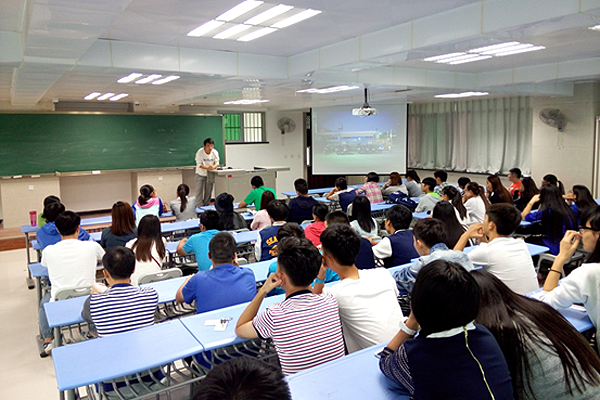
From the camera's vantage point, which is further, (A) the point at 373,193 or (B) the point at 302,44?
(A) the point at 373,193

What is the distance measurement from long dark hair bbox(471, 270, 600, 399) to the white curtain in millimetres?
9340

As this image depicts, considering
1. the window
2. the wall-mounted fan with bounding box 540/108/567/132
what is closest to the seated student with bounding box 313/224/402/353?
the wall-mounted fan with bounding box 540/108/567/132

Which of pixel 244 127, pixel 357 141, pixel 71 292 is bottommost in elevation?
pixel 71 292

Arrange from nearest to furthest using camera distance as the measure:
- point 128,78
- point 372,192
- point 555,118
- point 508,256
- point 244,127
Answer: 1. point 508,256
2. point 128,78
3. point 372,192
4. point 555,118
5. point 244,127

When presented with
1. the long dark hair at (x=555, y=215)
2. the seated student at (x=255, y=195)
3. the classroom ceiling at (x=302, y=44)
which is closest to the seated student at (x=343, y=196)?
the seated student at (x=255, y=195)

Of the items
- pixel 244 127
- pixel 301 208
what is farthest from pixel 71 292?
pixel 244 127

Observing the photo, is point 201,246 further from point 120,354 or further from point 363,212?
point 120,354

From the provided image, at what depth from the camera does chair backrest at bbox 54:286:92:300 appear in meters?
3.20

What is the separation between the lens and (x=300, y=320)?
75.9 inches

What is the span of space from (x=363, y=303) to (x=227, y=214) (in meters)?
3.40

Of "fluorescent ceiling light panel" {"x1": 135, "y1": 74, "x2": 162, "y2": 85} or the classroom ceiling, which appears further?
"fluorescent ceiling light panel" {"x1": 135, "y1": 74, "x2": 162, "y2": 85}

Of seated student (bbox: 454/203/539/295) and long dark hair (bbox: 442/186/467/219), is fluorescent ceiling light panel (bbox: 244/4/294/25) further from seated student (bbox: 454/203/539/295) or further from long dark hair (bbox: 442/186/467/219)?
long dark hair (bbox: 442/186/467/219)

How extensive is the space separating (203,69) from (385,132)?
555 centimetres

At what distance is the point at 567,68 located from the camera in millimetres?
6613
